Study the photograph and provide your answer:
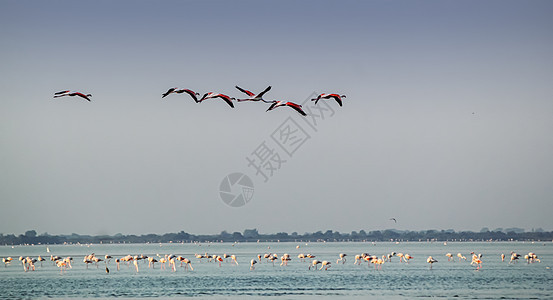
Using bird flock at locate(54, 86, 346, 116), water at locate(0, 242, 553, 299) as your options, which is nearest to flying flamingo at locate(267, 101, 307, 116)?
bird flock at locate(54, 86, 346, 116)

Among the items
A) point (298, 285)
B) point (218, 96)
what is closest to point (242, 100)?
point (218, 96)

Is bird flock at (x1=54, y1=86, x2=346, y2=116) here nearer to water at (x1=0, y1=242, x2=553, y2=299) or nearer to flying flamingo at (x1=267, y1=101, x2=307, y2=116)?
flying flamingo at (x1=267, y1=101, x2=307, y2=116)

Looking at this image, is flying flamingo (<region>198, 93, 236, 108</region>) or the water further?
the water

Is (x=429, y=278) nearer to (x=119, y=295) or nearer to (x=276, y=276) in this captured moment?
(x=276, y=276)

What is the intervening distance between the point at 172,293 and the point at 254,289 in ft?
19.8

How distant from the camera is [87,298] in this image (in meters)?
50.7

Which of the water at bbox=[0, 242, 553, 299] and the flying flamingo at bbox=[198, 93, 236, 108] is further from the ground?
the flying flamingo at bbox=[198, 93, 236, 108]

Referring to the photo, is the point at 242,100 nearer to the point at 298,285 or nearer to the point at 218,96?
the point at 218,96

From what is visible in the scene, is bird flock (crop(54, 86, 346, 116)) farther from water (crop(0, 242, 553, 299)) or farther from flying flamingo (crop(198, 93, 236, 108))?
water (crop(0, 242, 553, 299))

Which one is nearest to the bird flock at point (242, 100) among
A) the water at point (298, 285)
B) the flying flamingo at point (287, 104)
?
the flying flamingo at point (287, 104)

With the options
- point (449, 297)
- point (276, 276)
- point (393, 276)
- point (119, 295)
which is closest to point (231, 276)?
point (276, 276)

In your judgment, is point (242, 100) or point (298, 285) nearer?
point (242, 100)

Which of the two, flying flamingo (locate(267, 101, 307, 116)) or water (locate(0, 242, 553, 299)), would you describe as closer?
flying flamingo (locate(267, 101, 307, 116))

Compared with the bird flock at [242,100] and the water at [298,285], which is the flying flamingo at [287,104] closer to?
the bird flock at [242,100]
